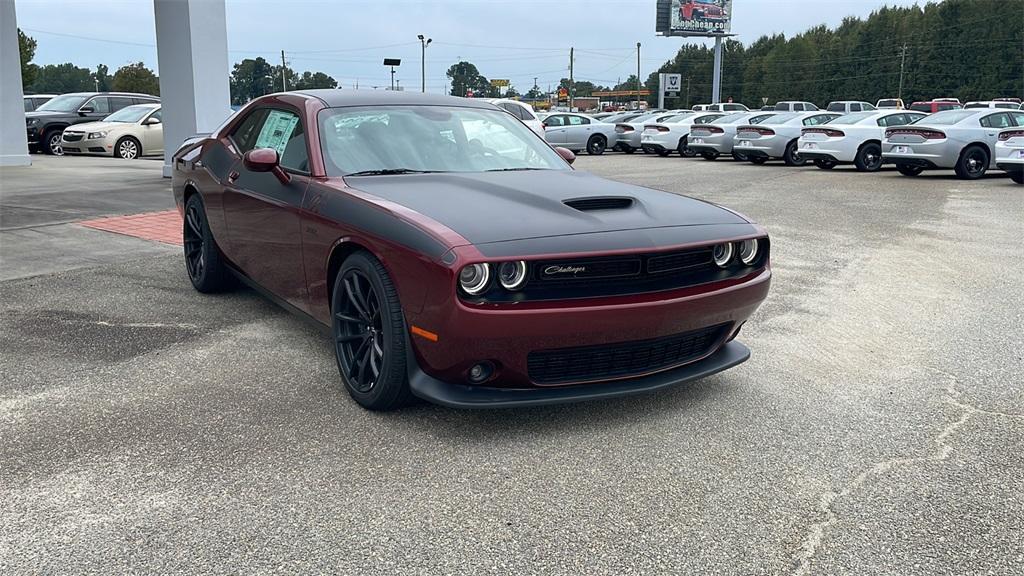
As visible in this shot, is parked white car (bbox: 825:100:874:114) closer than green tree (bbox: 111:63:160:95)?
Yes

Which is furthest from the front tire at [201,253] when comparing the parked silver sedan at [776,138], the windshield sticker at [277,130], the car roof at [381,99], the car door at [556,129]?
the car door at [556,129]

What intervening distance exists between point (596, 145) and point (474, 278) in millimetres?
25459

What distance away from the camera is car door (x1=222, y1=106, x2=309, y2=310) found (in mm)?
4418

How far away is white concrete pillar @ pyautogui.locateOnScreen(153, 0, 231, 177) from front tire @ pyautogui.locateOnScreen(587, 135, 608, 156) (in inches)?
637

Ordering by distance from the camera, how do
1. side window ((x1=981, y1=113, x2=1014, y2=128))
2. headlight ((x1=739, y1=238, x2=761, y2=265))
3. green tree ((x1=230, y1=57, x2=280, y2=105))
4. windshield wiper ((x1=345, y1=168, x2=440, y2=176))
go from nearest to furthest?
headlight ((x1=739, y1=238, x2=761, y2=265))
windshield wiper ((x1=345, y1=168, x2=440, y2=176))
side window ((x1=981, y1=113, x2=1014, y2=128))
green tree ((x1=230, y1=57, x2=280, y2=105))

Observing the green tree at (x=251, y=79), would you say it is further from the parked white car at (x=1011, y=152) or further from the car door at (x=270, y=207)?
the car door at (x=270, y=207)

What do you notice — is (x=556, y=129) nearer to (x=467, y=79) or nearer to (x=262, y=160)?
(x=262, y=160)

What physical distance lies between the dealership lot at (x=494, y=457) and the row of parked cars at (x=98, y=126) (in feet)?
49.4

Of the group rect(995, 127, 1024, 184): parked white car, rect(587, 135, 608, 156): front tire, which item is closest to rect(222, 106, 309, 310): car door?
rect(995, 127, 1024, 184): parked white car

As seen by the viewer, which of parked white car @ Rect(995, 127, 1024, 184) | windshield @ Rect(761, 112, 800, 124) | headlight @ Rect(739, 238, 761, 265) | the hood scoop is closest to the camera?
the hood scoop

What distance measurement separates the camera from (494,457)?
335 centimetres

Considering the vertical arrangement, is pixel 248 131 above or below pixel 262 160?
above

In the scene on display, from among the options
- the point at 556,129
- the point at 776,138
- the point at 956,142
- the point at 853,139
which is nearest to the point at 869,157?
the point at 853,139

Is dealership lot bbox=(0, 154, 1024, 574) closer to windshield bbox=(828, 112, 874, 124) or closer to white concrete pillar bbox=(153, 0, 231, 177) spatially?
white concrete pillar bbox=(153, 0, 231, 177)
